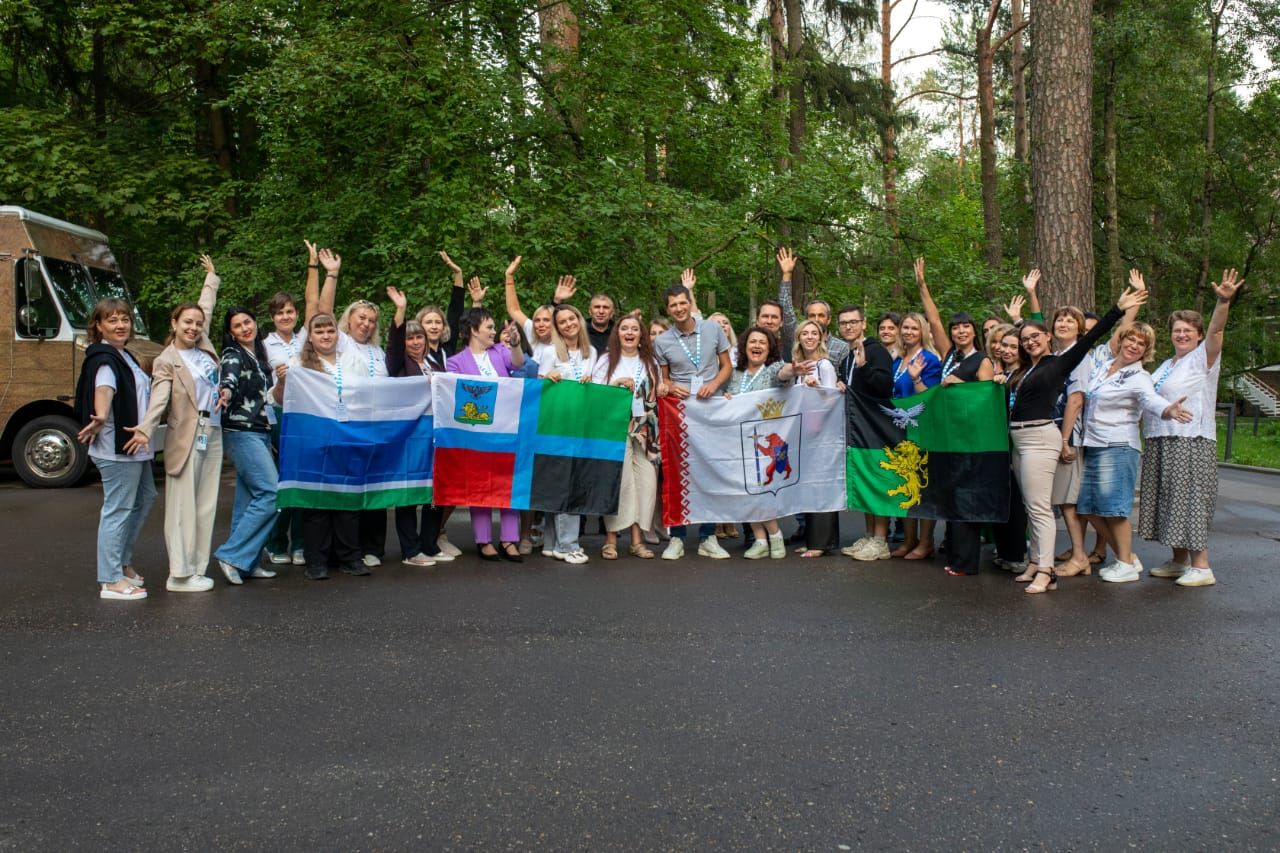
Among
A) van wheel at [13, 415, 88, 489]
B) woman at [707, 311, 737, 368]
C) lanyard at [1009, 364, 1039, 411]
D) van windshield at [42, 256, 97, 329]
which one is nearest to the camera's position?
lanyard at [1009, 364, 1039, 411]

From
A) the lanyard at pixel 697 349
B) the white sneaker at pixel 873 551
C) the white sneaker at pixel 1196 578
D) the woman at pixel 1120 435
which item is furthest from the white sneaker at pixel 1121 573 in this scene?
the lanyard at pixel 697 349

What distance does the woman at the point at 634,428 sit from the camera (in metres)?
8.19

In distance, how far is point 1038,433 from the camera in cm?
716

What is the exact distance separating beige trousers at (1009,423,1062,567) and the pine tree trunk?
414 cm

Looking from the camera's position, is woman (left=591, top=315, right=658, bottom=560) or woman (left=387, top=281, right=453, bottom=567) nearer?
woman (left=387, top=281, right=453, bottom=567)

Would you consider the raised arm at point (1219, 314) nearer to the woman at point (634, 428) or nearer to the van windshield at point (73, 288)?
the woman at point (634, 428)

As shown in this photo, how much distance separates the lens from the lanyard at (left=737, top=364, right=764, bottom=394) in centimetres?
845

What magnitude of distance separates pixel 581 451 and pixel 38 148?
11660 mm

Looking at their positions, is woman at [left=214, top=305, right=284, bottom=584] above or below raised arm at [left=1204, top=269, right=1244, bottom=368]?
below

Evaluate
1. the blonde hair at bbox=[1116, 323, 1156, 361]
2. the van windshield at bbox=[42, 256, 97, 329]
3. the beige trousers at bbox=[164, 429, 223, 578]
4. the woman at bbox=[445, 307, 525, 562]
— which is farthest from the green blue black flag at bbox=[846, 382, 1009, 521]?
the van windshield at bbox=[42, 256, 97, 329]

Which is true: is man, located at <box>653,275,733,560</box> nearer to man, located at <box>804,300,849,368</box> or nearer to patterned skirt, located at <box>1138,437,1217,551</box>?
man, located at <box>804,300,849,368</box>

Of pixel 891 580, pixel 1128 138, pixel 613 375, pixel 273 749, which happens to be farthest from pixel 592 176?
pixel 1128 138

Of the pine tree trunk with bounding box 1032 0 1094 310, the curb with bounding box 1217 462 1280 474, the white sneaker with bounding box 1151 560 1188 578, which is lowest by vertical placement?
the curb with bounding box 1217 462 1280 474

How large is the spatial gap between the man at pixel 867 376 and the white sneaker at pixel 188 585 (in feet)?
15.4
